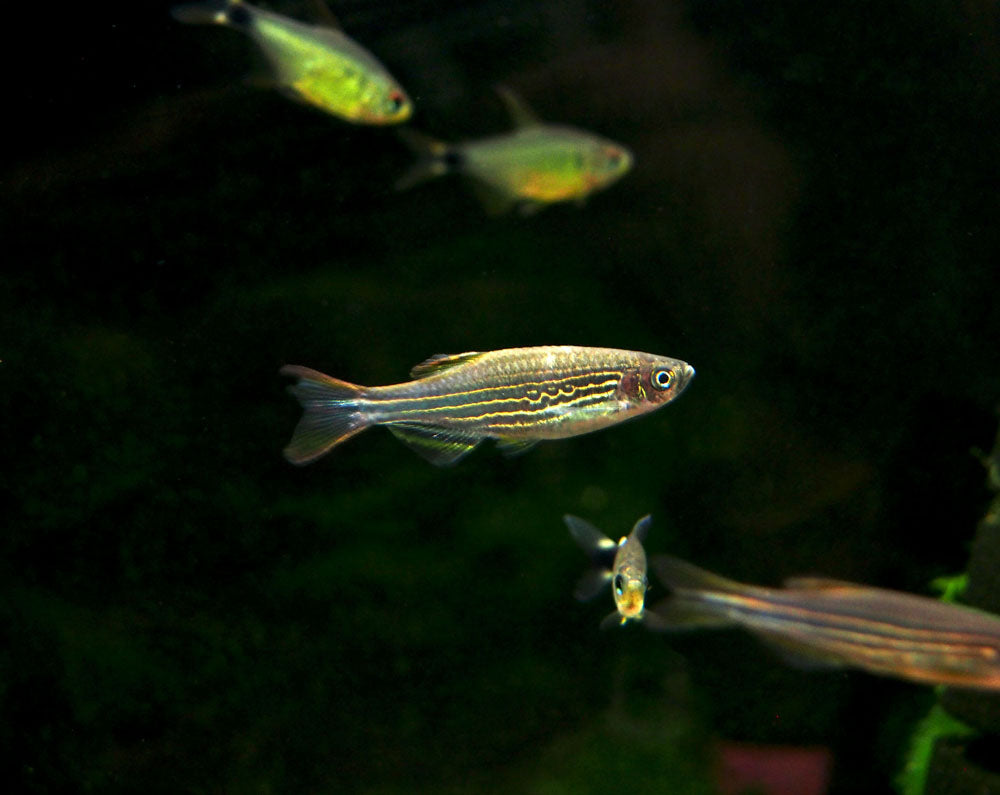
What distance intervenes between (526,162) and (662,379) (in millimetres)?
2157

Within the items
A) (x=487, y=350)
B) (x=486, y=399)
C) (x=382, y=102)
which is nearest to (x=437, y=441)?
(x=486, y=399)

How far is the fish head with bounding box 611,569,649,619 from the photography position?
274 centimetres

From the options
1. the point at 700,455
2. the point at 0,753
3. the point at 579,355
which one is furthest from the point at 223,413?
the point at 700,455

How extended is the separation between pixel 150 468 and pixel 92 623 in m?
1.11

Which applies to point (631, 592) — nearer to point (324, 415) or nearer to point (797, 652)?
point (797, 652)

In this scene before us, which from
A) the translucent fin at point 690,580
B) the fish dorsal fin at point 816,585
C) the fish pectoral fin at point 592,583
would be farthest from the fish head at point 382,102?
the fish dorsal fin at point 816,585

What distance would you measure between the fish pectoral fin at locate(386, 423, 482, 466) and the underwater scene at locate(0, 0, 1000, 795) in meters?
1.85

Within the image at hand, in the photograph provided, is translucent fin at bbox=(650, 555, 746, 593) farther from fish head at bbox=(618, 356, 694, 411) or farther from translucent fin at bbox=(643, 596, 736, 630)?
fish head at bbox=(618, 356, 694, 411)

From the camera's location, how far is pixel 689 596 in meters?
2.33

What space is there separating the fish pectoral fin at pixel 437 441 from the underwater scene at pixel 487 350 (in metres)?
1.85

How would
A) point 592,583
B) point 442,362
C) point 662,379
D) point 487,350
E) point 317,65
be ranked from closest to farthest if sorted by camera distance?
point 442,362 < point 662,379 < point 592,583 < point 317,65 < point 487,350

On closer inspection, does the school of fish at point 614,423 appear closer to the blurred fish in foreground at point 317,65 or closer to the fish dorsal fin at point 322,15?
the blurred fish in foreground at point 317,65

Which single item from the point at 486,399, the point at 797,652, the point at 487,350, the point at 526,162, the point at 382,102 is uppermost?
the point at 382,102

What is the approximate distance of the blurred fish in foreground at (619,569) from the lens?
2754mm
